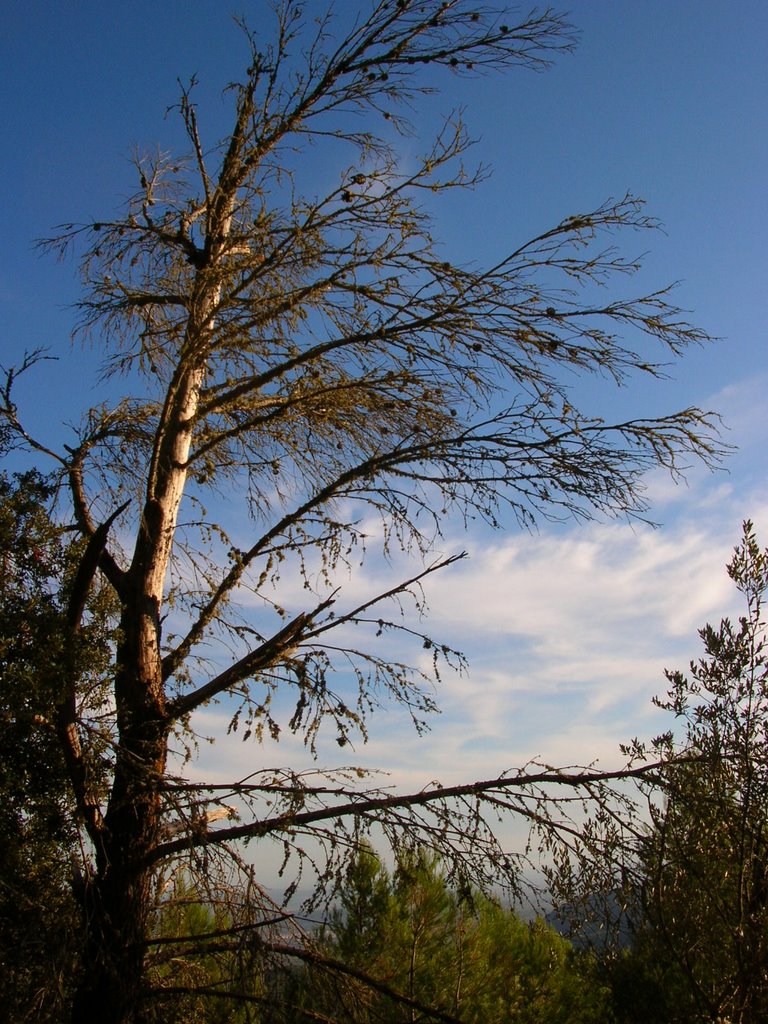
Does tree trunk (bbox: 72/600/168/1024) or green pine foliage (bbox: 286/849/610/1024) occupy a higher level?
tree trunk (bbox: 72/600/168/1024)

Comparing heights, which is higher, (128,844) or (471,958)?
(128,844)

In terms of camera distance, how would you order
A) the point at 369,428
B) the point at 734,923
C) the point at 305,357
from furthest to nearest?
the point at 369,428 → the point at 305,357 → the point at 734,923

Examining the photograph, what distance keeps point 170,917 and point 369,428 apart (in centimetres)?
356

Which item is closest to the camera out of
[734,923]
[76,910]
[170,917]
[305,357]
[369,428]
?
[76,910]

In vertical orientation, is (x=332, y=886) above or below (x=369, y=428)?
below

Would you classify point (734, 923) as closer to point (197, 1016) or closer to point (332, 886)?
point (332, 886)

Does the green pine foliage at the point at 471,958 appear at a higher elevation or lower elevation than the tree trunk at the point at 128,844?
lower

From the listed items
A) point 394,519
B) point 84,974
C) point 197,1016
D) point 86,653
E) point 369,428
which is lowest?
point 197,1016

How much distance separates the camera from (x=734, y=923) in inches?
199

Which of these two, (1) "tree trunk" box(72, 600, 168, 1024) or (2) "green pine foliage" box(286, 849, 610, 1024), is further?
(2) "green pine foliage" box(286, 849, 610, 1024)

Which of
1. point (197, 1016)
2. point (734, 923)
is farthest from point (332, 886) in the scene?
point (734, 923)

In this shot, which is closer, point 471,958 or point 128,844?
point 128,844

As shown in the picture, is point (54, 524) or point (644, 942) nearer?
point (644, 942)

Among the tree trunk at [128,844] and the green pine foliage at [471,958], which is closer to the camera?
the tree trunk at [128,844]
